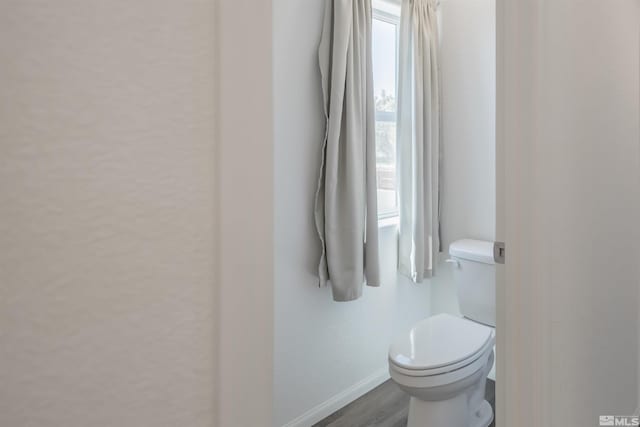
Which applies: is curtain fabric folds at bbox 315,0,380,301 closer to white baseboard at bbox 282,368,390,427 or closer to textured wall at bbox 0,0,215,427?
white baseboard at bbox 282,368,390,427

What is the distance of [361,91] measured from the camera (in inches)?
74.5

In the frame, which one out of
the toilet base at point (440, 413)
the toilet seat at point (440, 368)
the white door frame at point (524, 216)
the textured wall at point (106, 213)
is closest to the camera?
the textured wall at point (106, 213)

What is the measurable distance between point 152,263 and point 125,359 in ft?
0.28

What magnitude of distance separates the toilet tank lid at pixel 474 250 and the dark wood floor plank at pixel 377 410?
767mm

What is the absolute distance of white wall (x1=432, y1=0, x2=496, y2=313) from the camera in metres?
2.27

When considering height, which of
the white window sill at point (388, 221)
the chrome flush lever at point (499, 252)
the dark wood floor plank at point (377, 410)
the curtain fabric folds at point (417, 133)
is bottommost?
the dark wood floor plank at point (377, 410)

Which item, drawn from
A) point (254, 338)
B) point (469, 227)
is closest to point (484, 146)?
point (469, 227)

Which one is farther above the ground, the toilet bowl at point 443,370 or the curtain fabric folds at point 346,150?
the curtain fabric folds at point 346,150

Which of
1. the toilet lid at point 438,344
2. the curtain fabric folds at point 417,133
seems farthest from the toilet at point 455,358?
the curtain fabric folds at point 417,133

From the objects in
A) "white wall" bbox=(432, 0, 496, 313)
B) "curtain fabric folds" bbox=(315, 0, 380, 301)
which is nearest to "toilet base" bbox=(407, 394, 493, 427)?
"curtain fabric folds" bbox=(315, 0, 380, 301)

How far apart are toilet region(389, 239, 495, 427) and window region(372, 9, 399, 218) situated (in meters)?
0.49

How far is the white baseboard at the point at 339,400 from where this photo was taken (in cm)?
195

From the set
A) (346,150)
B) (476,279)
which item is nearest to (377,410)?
(476,279)

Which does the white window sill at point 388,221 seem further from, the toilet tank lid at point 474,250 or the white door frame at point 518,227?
the white door frame at point 518,227
